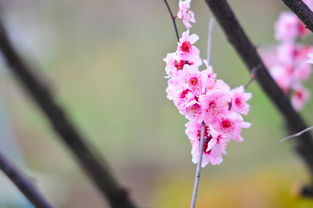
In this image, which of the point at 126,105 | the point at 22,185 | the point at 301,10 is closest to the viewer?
the point at 301,10

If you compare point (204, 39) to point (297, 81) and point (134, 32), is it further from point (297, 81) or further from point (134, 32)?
point (297, 81)

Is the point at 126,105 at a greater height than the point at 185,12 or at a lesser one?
greater

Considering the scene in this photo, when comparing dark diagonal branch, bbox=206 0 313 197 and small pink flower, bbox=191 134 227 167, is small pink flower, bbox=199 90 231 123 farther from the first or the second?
dark diagonal branch, bbox=206 0 313 197

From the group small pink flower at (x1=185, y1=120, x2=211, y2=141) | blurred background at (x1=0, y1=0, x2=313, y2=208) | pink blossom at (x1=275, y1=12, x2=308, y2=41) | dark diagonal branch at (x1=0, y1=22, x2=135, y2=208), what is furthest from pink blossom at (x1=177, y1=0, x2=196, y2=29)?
blurred background at (x1=0, y1=0, x2=313, y2=208)

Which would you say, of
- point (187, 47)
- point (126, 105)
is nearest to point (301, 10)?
point (187, 47)

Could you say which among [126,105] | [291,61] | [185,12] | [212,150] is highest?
[126,105]

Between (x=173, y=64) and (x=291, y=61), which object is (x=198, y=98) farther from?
(x=291, y=61)

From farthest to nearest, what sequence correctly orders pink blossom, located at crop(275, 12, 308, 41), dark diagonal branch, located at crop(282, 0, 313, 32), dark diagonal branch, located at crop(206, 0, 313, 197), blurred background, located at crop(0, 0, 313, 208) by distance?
1. blurred background, located at crop(0, 0, 313, 208)
2. pink blossom, located at crop(275, 12, 308, 41)
3. dark diagonal branch, located at crop(206, 0, 313, 197)
4. dark diagonal branch, located at crop(282, 0, 313, 32)

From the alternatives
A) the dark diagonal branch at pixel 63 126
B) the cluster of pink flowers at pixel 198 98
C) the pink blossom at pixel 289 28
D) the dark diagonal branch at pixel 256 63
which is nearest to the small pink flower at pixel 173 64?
the cluster of pink flowers at pixel 198 98
